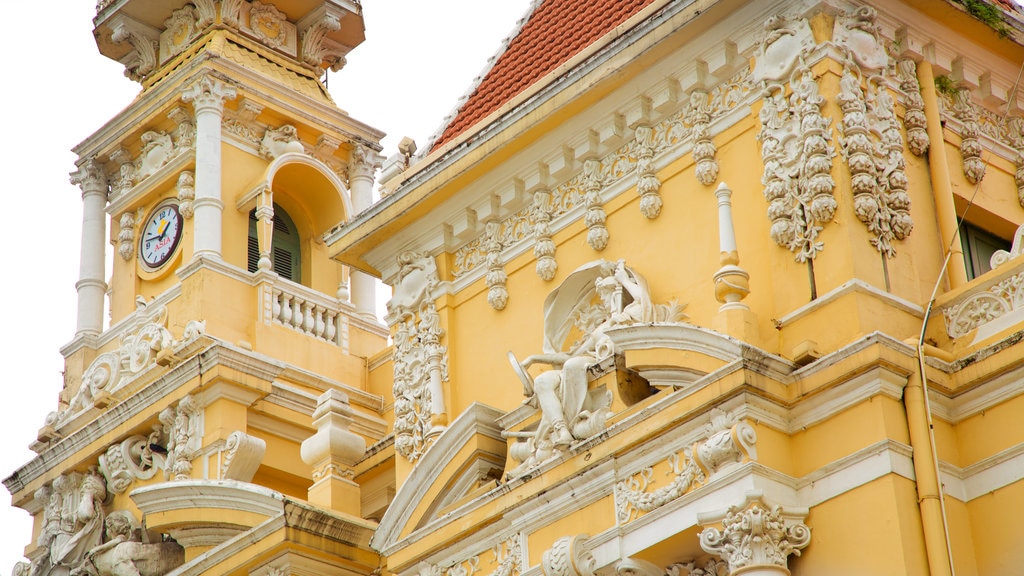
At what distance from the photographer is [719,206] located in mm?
15445

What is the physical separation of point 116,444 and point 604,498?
9265mm

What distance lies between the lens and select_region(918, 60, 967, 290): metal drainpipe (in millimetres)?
15461

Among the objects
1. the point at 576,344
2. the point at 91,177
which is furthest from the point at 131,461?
the point at 576,344

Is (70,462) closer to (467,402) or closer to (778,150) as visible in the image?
(467,402)

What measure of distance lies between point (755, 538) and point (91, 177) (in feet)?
47.5

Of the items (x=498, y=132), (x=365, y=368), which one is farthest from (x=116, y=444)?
(x=498, y=132)

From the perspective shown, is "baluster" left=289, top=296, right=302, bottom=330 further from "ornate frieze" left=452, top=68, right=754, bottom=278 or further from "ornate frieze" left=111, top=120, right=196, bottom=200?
"ornate frieze" left=452, top=68, right=754, bottom=278

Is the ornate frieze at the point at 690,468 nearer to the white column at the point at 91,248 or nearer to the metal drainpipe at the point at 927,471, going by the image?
the metal drainpipe at the point at 927,471

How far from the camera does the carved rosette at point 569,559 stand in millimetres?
14844

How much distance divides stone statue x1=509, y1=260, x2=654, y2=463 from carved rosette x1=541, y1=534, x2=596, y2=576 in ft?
2.72

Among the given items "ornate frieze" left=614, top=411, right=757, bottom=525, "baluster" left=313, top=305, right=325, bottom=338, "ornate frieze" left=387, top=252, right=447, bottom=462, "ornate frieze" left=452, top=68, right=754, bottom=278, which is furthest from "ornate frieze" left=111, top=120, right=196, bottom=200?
"ornate frieze" left=614, top=411, right=757, bottom=525

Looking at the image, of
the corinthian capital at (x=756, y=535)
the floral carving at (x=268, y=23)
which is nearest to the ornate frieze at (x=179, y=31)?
the floral carving at (x=268, y=23)

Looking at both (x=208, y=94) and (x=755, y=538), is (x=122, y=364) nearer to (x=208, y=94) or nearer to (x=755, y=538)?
(x=208, y=94)

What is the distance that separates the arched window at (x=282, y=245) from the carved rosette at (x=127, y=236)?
169 centimetres
